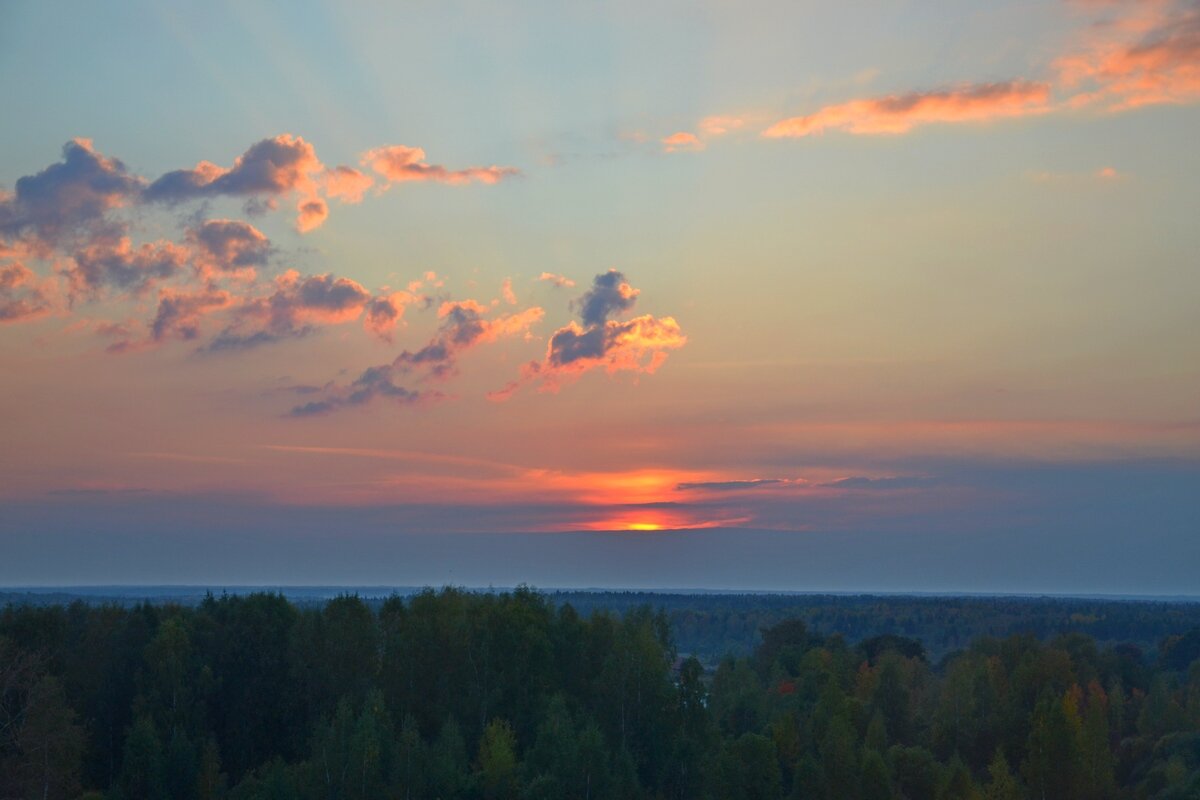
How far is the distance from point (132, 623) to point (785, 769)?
5833 centimetres

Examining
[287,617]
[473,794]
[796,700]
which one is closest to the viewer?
[473,794]

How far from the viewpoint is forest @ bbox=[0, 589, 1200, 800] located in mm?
83938

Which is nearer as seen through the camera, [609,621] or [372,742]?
[372,742]

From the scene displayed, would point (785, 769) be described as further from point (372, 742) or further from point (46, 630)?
point (46, 630)

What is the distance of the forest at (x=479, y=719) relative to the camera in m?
83.9

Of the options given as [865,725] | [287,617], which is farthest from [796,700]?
[287,617]

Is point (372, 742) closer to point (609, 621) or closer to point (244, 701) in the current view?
point (244, 701)

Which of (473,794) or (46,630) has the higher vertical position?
(46,630)

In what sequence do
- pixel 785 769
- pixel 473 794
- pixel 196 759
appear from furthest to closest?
pixel 785 769 → pixel 196 759 → pixel 473 794

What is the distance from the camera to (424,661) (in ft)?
347

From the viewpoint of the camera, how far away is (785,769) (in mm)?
103875

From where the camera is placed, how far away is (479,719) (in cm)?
10281

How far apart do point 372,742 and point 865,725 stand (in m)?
52.0

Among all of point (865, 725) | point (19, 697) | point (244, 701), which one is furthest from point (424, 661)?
point (865, 725)
